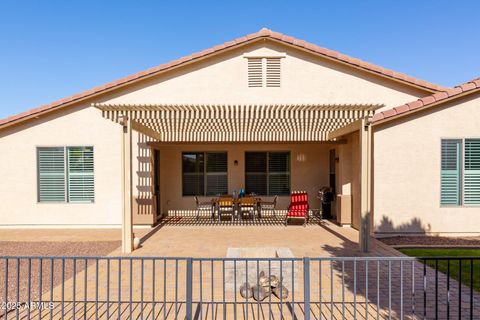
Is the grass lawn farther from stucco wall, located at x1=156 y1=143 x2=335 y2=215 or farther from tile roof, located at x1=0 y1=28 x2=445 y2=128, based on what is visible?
tile roof, located at x1=0 y1=28 x2=445 y2=128

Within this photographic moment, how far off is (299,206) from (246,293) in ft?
22.8

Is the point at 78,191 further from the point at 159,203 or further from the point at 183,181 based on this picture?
the point at 183,181

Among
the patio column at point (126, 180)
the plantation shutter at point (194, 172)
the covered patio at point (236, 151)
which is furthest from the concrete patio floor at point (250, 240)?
the plantation shutter at point (194, 172)

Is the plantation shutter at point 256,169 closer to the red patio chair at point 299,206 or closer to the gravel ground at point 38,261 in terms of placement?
the red patio chair at point 299,206

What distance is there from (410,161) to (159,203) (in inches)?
369

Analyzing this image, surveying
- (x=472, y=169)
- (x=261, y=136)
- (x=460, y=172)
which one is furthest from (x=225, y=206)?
(x=472, y=169)

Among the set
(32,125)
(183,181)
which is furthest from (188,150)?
(32,125)

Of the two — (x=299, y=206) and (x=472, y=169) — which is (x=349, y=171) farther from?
(x=472, y=169)

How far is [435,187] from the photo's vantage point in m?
9.29

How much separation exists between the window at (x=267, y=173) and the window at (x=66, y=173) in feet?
20.5

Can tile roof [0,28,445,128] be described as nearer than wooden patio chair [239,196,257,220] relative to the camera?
Yes

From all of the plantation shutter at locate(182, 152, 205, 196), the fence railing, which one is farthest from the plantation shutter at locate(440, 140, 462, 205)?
the plantation shutter at locate(182, 152, 205, 196)

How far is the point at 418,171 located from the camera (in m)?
9.30

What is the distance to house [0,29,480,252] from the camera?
9281 millimetres
